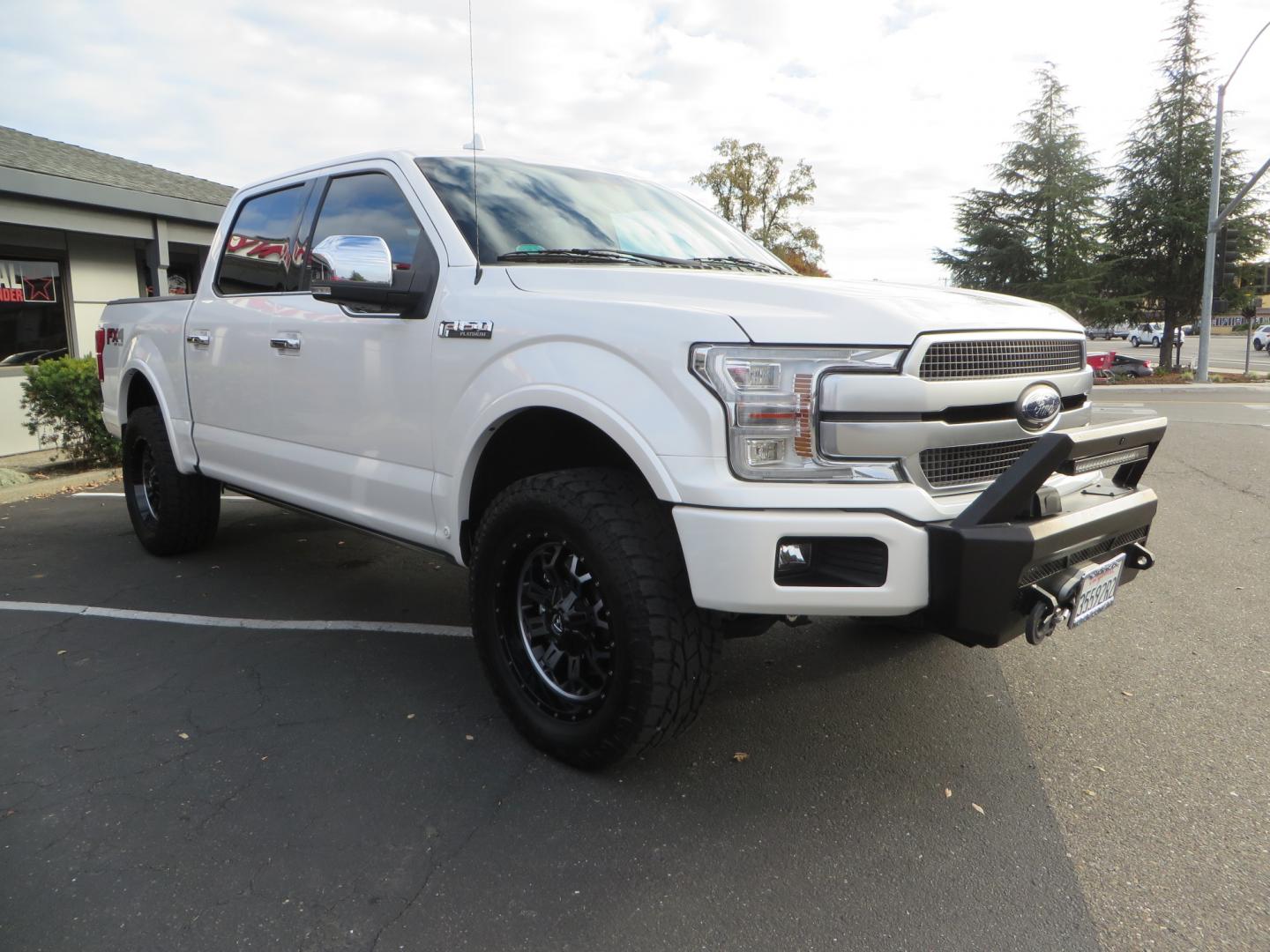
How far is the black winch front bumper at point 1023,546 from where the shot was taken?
7.55 ft

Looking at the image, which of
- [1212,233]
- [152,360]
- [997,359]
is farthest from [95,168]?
[1212,233]

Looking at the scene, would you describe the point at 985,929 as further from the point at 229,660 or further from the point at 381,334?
the point at 229,660

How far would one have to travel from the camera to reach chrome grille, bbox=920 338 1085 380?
97.2 inches

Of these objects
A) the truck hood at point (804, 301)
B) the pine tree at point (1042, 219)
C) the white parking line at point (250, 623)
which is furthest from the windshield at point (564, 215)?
the pine tree at point (1042, 219)

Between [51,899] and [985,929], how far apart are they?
7.65 feet

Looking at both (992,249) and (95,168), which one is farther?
(992,249)

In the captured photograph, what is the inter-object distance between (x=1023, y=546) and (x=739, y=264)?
5.74 ft

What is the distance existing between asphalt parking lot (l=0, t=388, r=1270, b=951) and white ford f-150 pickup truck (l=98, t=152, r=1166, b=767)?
39 centimetres

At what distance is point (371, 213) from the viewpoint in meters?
3.74

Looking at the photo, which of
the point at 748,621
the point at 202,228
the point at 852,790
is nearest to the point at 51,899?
the point at 748,621

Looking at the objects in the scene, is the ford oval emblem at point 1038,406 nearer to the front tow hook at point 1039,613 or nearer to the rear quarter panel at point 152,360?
the front tow hook at point 1039,613

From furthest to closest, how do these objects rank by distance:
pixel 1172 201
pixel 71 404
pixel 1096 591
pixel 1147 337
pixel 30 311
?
pixel 1147 337 → pixel 1172 201 → pixel 30 311 → pixel 71 404 → pixel 1096 591

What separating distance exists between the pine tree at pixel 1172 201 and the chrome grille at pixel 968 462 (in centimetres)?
2751

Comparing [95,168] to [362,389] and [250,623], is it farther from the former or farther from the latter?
[362,389]
